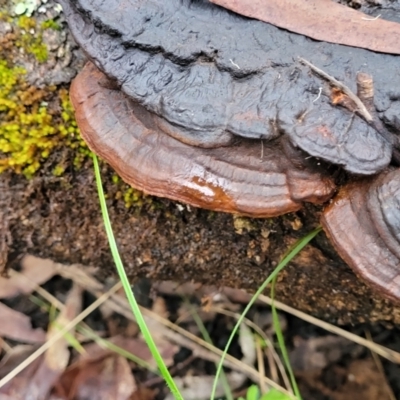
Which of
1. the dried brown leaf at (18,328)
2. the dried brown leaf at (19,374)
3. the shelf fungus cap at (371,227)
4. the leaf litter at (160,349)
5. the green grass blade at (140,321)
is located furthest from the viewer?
the dried brown leaf at (18,328)

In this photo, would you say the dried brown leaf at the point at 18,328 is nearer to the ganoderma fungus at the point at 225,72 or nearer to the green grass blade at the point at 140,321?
the green grass blade at the point at 140,321

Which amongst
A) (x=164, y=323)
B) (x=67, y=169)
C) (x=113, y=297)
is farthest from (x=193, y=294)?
(x=67, y=169)

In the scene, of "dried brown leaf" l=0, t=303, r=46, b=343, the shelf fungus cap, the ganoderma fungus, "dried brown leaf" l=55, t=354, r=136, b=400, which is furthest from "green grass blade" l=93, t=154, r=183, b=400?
"dried brown leaf" l=0, t=303, r=46, b=343

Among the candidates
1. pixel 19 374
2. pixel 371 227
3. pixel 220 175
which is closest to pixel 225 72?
pixel 220 175

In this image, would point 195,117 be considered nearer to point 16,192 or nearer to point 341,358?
point 16,192

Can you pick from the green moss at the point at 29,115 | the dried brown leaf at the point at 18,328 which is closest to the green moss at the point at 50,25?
the green moss at the point at 29,115

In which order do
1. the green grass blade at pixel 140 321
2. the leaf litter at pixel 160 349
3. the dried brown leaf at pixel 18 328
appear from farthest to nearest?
the dried brown leaf at pixel 18 328
the leaf litter at pixel 160 349
the green grass blade at pixel 140 321

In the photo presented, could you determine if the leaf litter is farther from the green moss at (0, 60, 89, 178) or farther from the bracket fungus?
the bracket fungus
